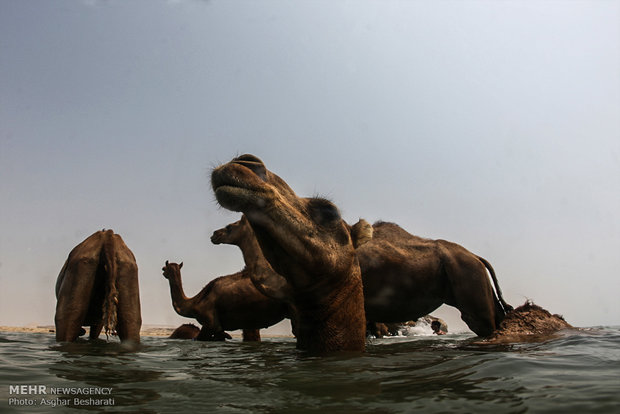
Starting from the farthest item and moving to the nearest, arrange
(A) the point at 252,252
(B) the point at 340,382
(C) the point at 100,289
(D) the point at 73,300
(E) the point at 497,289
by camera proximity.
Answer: (E) the point at 497,289
(C) the point at 100,289
(A) the point at 252,252
(D) the point at 73,300
(B) the point at 340,382

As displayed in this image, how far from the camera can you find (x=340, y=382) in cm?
302

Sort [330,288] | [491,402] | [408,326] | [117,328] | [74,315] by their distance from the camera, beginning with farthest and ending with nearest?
1. [408,326]
2. [117,328]
3. [74,315]
4. [330,288]
5. [491,402]

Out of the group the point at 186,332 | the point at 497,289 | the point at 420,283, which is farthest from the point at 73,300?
the point at 186,332

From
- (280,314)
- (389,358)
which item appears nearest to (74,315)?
(389,358)

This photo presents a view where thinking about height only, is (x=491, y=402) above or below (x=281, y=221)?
below

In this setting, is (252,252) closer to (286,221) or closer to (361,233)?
(361,233)

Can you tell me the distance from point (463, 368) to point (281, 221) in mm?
1944

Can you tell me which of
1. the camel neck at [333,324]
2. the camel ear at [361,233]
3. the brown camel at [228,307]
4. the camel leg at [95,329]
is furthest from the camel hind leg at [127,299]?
the brown camel at [228,307]

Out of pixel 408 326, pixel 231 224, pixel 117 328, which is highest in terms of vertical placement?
pixel 231 224

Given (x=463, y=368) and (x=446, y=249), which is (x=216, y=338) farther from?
(x=463, y=368)

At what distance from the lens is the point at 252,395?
8.93 feet

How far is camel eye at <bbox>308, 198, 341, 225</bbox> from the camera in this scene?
470cm

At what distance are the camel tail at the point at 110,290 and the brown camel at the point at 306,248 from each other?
2.42 metres

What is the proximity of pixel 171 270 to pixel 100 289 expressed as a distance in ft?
22.7
